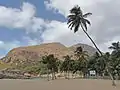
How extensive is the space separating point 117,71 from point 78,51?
21507 mm

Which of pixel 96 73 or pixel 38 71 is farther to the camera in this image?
pixel 38 71

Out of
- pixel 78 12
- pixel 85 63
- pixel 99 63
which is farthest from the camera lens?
pixel 85 63

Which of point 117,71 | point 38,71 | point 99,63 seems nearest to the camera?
point 117,71

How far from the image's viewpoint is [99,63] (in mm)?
98250

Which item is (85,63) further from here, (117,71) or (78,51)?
(117,71)

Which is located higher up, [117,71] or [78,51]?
[78,51]

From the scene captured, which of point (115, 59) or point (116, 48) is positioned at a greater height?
point (116, 48)

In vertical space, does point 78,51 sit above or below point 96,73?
above

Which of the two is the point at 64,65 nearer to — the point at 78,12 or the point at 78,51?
the point at 78,51

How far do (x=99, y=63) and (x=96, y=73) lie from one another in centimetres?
800

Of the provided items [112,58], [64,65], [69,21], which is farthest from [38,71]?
[69,21]

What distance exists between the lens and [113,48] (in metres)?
85.2

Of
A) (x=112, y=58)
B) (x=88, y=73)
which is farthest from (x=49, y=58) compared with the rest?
(x=112, y=58)

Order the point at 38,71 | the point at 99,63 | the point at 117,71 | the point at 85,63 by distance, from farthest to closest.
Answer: the point at 38,71
the point at 85,63
the point at 99,63
the point at 117,71
